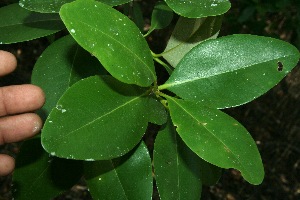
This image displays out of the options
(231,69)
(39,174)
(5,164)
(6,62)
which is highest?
(231,69)

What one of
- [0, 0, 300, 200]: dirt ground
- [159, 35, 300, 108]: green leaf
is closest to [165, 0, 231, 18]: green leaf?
[159, 35, 300, 108]: green leaf

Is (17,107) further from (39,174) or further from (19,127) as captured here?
(39,174)

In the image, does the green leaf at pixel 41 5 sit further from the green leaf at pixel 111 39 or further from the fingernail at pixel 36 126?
the fingernail at pixel 36 126

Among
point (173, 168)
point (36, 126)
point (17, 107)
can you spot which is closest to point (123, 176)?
point (173, 168)

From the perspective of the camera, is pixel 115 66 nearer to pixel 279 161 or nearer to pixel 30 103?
pixel 30 103

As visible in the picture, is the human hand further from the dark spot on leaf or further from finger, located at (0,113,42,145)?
the dark spot on leaf

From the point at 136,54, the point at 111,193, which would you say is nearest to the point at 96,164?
the point at 111,193
